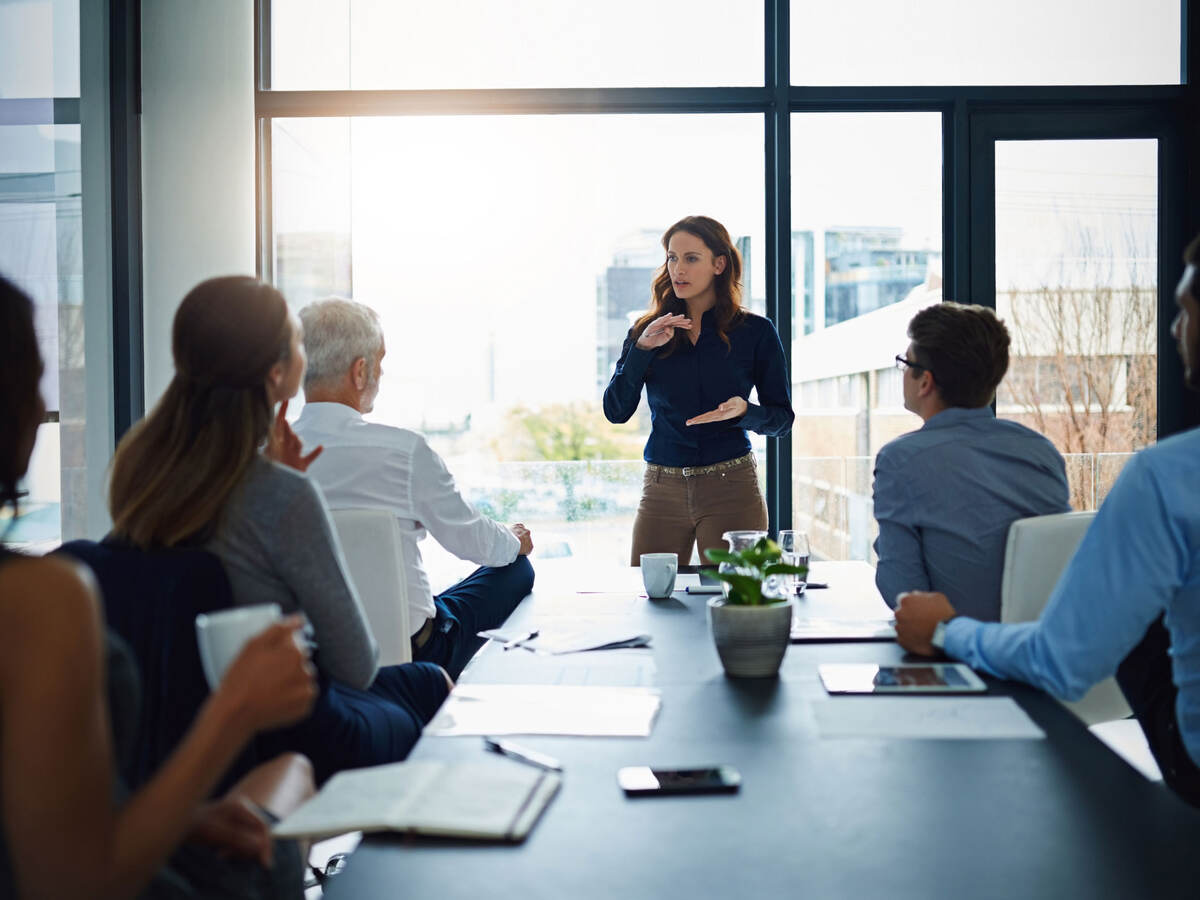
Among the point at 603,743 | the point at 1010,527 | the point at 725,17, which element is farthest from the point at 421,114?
the point at 603,743

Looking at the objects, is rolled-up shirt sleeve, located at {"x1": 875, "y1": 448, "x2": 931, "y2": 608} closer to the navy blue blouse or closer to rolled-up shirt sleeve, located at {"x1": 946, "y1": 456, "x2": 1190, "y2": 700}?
rolled-up shirt sleeve, located at {"x1": 946, "y1": 456, "x2": 1190, "y2": 700}

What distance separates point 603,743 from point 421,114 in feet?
11.9

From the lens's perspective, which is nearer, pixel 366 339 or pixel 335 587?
pixel 335 587

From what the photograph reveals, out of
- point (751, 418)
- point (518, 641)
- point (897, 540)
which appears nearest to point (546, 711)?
point (518, 641)

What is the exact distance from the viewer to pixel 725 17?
4.41m

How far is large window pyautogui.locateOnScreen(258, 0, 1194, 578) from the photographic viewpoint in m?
4.41

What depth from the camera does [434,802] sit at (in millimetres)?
1123

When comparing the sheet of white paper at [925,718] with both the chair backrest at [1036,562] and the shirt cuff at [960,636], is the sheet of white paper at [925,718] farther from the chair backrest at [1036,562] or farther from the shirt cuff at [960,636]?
the chair backrest at [1036,562]

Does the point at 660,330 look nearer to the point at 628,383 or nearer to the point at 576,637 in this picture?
the point at 628,383

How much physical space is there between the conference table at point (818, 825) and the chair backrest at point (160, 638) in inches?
11.6

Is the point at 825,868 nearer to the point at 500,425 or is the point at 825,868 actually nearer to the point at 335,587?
the point at 335,587

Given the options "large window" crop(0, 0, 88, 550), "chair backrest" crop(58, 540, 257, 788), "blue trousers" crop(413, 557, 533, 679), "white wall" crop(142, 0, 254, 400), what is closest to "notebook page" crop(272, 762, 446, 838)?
"chair backrest" crop(58, 540, 257, 788)

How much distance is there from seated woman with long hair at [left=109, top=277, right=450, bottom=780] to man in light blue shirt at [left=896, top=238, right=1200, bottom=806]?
91cm

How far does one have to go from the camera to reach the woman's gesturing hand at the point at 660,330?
3.62 meters
